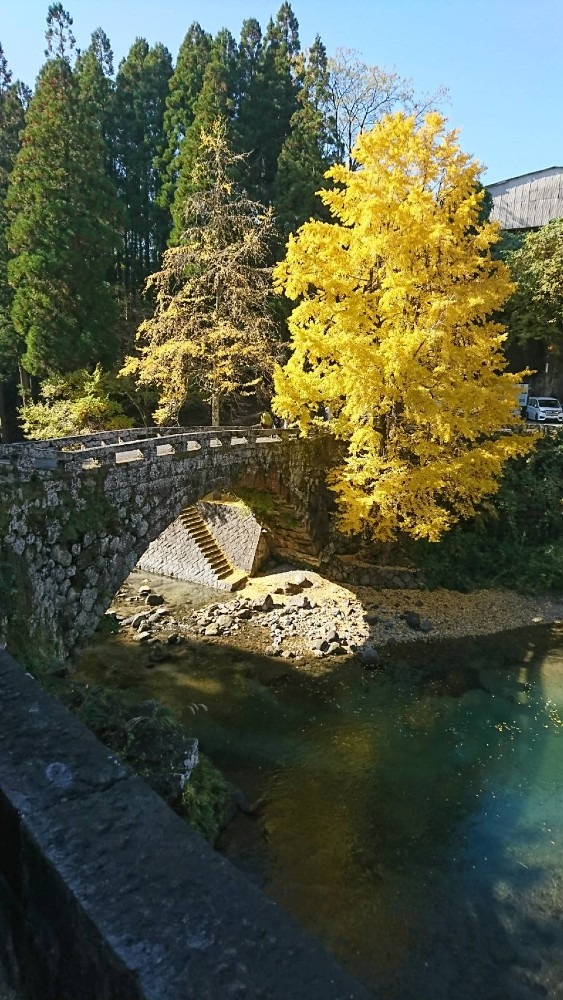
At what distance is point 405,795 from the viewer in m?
11.1

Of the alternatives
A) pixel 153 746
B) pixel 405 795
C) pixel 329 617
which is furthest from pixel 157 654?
pixel 405 795

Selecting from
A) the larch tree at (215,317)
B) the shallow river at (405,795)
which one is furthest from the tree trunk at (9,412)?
the shallow river at (405,795)

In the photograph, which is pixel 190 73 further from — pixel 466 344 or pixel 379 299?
pixel 466 344

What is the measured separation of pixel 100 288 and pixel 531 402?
2394 cm

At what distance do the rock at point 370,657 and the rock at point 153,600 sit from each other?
753 cm

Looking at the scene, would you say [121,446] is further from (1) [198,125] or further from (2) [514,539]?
(1) [198,125]

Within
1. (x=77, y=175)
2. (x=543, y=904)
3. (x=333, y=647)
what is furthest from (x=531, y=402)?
(x=543, y=904)

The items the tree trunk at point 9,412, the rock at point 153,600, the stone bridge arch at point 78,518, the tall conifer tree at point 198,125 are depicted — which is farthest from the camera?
the tree trunk at point 9,412

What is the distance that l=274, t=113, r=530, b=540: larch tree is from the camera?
1538 cm

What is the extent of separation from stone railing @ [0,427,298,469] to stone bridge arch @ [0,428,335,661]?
0.12ft

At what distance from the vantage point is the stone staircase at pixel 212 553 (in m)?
21.3

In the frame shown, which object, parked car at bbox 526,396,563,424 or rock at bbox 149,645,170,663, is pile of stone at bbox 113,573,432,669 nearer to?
rock at bbox 149,645,170,663

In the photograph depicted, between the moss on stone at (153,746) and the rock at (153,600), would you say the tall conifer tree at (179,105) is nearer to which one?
the rock at (153,600)

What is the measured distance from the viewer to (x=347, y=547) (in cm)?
2136
